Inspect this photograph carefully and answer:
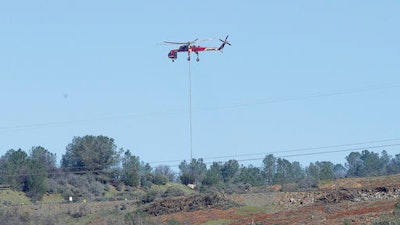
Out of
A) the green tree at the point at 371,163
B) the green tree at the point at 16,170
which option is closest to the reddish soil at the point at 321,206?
the green tree at the point at 16,170

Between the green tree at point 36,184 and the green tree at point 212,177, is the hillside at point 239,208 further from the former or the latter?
the green tree at point 212,177

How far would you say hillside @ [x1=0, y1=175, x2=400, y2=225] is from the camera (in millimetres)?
82231

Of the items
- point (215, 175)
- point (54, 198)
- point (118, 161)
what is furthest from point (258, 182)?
point (54, 198)

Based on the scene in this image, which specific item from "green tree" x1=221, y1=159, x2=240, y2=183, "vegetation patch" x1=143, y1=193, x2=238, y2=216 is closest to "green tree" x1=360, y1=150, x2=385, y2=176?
"green tree" x1=221, y1=159, x2=240, y2=183

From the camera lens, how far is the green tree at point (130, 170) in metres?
127

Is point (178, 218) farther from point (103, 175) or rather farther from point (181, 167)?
point (181, 167)

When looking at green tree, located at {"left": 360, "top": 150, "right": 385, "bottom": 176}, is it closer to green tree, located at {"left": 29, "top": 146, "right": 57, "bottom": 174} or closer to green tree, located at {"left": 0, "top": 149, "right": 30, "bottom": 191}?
green tree, located at {"left": 29, "top": 146, "right": 57, "bottom": 174}

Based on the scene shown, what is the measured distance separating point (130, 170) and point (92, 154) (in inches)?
219

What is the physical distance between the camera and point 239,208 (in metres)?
95.2

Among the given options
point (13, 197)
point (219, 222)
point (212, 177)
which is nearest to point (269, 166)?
point (212, 177)

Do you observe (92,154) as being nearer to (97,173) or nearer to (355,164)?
(97,173)

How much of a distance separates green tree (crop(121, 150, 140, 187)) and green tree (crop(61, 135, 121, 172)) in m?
2.42

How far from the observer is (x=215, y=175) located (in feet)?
443

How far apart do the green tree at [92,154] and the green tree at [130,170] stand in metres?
2.42
